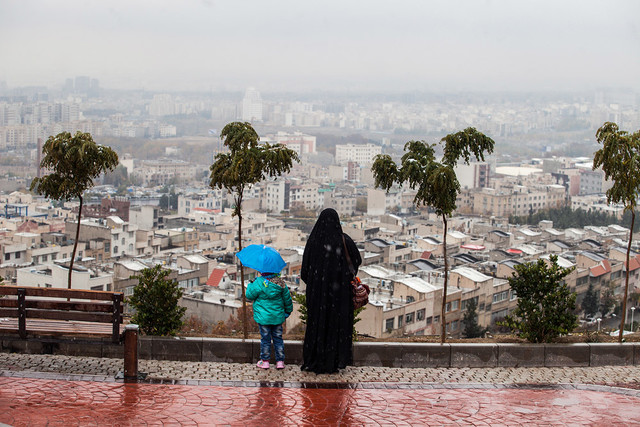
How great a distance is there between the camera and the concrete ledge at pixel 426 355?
392cm

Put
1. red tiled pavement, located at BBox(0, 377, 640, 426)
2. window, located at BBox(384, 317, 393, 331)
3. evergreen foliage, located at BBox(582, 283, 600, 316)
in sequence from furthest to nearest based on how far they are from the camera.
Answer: evergreen foliage, located at BBox(582, 283, 600, 316) → window, located at BBox(384, 317, 393, 331) → red tiled pavement, located at BBox(0, 377, 640, 426)

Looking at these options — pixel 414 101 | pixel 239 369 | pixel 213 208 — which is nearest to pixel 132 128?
pixel 213 208

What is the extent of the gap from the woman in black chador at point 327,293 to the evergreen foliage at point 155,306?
29.0 inches

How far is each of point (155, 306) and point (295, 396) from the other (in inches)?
39.4

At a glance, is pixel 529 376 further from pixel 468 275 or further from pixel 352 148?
pixel 352 148

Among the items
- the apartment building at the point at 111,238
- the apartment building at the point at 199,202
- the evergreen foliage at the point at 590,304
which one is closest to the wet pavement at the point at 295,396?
the evergreen foliage at the point at 590,304

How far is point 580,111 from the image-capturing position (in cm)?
13475

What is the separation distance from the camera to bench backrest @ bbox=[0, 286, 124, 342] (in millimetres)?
3418

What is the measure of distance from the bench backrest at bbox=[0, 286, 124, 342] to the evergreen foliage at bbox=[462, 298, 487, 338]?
1218 centimetres

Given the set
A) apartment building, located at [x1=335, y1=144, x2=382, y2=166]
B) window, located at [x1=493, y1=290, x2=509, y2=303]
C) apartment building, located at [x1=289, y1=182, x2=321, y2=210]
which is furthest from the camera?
apartment building, located at [x1=335, y1=144, x2=382, y2=166]

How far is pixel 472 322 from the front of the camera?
16.0m

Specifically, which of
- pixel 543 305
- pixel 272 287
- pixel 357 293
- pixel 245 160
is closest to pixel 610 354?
pixel 543 305

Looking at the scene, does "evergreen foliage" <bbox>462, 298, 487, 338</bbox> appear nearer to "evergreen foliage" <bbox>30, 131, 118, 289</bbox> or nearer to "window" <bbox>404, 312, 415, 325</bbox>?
"window" <bbox>404, 312, 415, 325</bbox>

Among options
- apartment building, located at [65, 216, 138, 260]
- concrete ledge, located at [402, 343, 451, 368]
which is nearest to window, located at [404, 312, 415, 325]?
concrete ledge, located at [402, 343, 451, 368]
